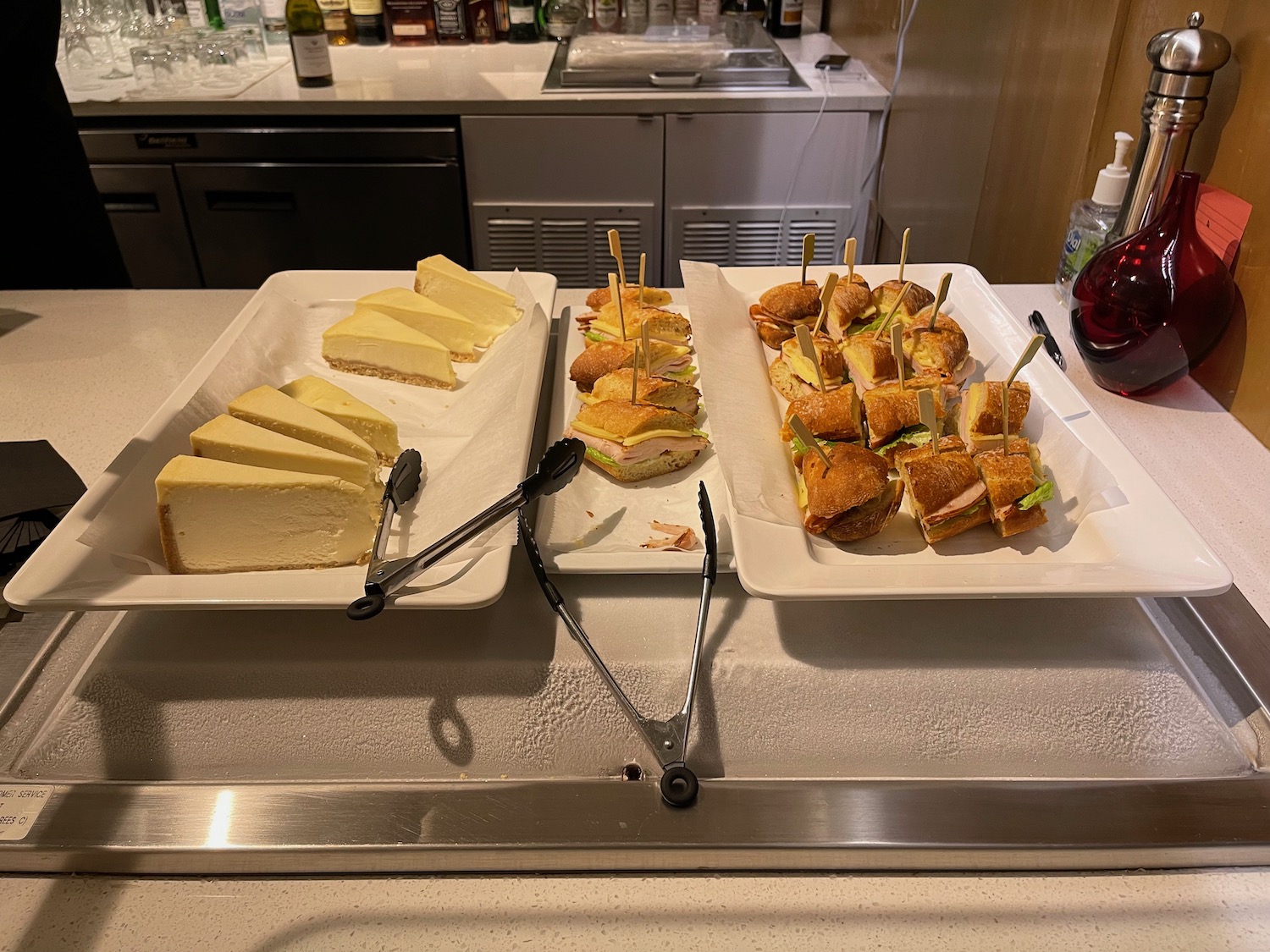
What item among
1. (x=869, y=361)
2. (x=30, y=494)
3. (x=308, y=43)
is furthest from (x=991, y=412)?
(x=308, y=43)

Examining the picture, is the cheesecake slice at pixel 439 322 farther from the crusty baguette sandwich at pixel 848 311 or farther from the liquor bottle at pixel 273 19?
the liquor bottle at pixel 273 19

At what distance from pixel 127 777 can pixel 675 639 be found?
17.6 inches

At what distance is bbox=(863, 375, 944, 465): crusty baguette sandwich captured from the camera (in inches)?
37.9

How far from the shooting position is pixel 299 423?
0.91m

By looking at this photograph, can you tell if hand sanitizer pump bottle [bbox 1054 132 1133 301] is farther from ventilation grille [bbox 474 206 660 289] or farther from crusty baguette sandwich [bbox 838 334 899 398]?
ventilation grille [bbox 474 206 660 289]

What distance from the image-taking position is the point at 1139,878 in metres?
0.61

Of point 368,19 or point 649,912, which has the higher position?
point 368,19

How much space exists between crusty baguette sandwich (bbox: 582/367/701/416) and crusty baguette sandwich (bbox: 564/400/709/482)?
0.04m

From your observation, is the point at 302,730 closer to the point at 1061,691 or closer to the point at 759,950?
the point at 759,950

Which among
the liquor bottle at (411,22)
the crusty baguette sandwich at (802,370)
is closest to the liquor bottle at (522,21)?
the liquor bottle at (411,22)

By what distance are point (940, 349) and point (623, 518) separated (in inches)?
18.9

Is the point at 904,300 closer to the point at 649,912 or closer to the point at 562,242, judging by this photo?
the point at 649,912

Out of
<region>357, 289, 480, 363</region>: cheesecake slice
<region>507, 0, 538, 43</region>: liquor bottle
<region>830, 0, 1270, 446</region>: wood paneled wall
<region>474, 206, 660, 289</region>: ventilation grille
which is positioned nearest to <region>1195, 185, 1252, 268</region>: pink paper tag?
<region>830, 0, 1270, 446</region>: wood paneled wall

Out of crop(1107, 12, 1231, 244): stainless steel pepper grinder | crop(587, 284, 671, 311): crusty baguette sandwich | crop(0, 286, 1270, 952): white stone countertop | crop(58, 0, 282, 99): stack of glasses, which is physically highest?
crop(1107, 12, 1231, 244): stainless steel pepper grinder
